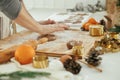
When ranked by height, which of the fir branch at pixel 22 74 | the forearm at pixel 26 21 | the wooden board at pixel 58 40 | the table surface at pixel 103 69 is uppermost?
the forearm at pixel 26 21

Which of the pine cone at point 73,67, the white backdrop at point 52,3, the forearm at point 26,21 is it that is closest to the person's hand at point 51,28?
the forearm at point 26,21

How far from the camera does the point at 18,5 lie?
4.03 feet

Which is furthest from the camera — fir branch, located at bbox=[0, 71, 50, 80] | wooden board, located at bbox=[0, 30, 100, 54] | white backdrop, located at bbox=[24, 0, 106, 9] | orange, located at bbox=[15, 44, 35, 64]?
white backdrop, located at bbox=[24, 0, 106, 9]

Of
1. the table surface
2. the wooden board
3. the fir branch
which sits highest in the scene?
the wooden board

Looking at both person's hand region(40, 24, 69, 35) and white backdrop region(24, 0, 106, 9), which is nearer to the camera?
person's hand region(40, 24, 69, 35)

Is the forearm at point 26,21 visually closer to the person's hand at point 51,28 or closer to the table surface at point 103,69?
the person's hand at point 51,28

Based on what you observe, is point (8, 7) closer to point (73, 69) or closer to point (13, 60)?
point (13, 60)

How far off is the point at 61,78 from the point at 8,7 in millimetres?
497

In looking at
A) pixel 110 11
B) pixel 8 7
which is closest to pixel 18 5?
pixel 8 7

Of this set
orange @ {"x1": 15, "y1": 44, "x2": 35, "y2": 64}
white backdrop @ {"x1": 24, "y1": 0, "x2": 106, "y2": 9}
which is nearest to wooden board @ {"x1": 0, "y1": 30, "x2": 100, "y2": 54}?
orange @ {"x1": 15, "y1": 44, "x2": 35, "y2": 64}

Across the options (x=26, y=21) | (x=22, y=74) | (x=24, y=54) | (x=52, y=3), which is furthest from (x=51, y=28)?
(x=52, y=3)

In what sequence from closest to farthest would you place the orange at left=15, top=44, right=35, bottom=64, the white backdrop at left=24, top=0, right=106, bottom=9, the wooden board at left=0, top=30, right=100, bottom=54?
1. the orange at left=15, top=44, right=35, bottom=64
2. the wooden board at left=0, top=30, right=100, bottom=54
3. the white backdrop at left=24, top=0, right=106, bottom=9

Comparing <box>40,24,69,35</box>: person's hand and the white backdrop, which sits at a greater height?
the white backdrop

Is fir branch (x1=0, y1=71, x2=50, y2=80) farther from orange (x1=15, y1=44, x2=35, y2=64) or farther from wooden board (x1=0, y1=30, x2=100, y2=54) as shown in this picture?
wooden board (x1=0, y1=30, x2=100, y2=54)
